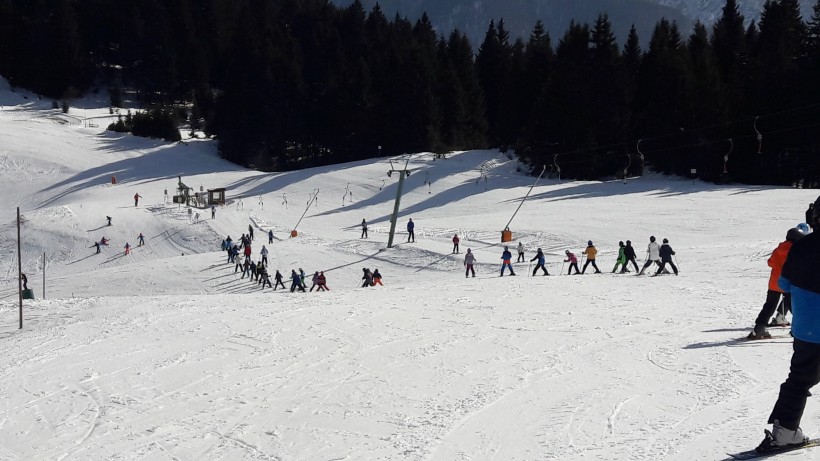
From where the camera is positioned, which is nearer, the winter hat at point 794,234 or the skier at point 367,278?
the winter hat at point 794,234

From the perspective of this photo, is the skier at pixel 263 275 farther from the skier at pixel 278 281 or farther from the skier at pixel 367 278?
the skier at pixel 367 278

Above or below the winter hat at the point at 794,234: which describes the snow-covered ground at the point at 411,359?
below

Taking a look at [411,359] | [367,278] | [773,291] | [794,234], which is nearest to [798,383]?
[794,234]

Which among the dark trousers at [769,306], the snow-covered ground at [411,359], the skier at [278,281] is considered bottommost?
the skier at [278,281]

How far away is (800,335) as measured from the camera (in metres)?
5.05

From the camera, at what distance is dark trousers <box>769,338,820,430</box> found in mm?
5070

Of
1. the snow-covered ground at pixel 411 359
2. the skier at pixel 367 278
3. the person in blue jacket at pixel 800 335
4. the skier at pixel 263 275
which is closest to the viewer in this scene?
the person in blue jacket at pixel 800 335

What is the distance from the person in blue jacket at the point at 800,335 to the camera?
4.93m

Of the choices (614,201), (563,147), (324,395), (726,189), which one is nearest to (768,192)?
(726,189)

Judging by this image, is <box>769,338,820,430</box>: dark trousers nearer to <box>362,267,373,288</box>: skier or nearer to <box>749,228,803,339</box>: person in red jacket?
<box>749,228,803,339</box>: person in red jacket

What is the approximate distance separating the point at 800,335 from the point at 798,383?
0.36 meters

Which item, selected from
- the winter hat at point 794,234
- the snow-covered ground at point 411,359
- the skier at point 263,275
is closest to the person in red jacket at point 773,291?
the snow-covered ground at point 411,359

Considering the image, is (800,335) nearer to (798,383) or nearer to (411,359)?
(798,383)

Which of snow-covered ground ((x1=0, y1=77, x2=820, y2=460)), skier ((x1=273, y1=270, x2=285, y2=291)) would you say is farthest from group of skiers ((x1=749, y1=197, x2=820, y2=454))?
skier ((x1=273, y1=270, x2=285, y2=291))
